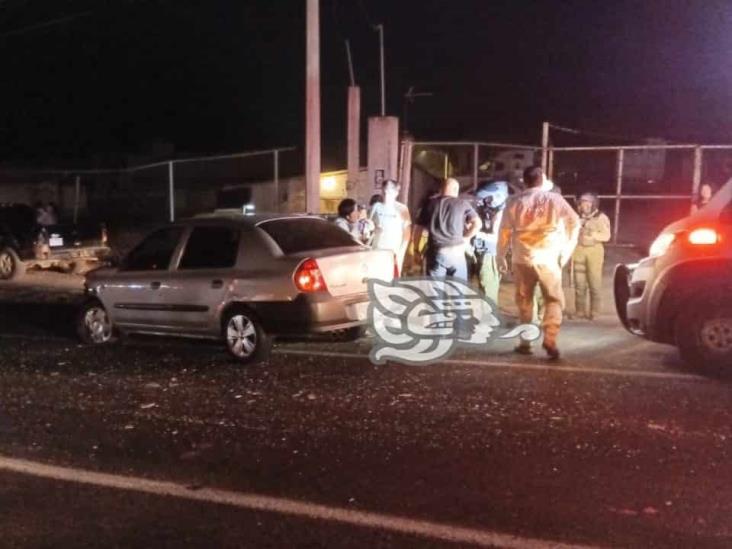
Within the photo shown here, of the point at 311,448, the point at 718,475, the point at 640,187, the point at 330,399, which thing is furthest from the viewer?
the point at 640,187

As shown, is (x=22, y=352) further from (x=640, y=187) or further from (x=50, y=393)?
(x=640, y=187)

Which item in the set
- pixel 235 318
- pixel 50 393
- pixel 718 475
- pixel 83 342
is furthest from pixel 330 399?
pixel 83 342

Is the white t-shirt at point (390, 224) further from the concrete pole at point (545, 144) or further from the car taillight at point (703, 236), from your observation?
the car taillight at point (703, 236)

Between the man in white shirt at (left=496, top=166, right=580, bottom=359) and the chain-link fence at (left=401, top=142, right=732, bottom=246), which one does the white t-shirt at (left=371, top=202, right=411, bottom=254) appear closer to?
the man in white shirt at (left=496, top=166, right=580, bottom=359)

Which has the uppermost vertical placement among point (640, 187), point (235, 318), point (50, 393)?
point (640, 187)

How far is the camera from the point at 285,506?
15.0 feet

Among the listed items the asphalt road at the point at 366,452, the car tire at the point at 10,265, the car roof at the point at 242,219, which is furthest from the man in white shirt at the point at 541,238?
the car tire at the point at 10,265

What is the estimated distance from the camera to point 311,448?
550cm

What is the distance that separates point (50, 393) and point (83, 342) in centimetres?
233

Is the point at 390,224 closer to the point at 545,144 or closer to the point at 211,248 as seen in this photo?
the point at 211,248

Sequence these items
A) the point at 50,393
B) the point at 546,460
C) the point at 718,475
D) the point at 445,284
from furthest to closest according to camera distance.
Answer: the point at 445,284 → the point at 50,393 → the point at 546,460 → the point at 718,475

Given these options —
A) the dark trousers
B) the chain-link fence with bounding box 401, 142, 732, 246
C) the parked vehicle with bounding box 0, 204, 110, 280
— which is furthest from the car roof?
the parked vehicle with bounding box 0, 204, 110, 280

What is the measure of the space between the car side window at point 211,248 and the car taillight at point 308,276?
2.39 ft

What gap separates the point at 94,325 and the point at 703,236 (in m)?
6.15
